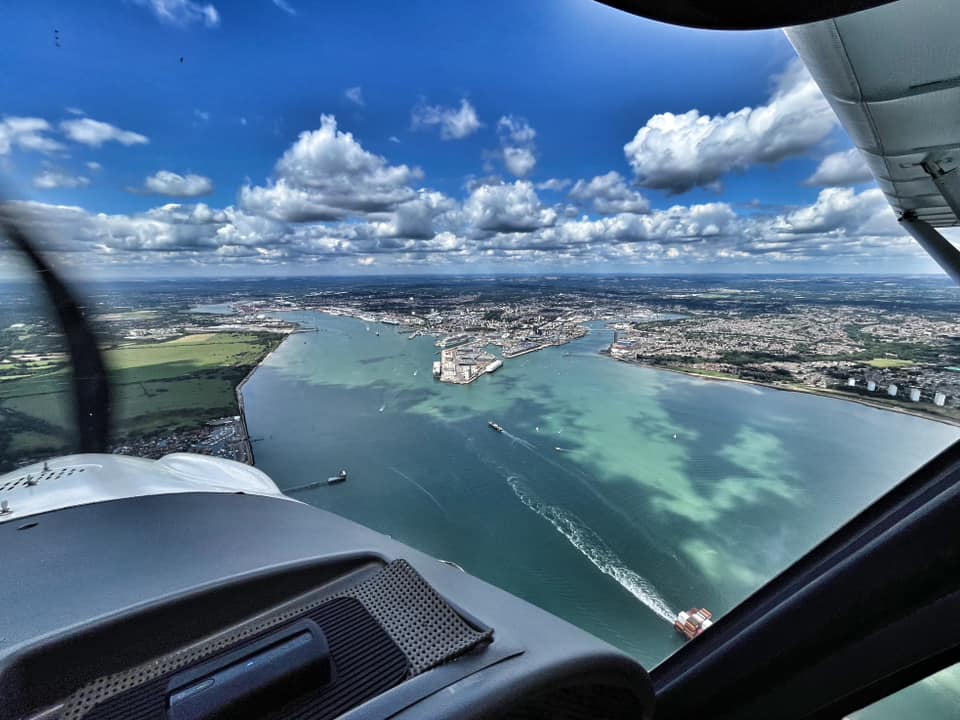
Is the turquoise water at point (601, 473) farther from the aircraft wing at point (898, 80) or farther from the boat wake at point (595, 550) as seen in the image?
the aircraft wing at point (898, 80)

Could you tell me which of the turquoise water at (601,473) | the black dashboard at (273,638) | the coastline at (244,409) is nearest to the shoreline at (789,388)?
the turquoise water at (601,473)

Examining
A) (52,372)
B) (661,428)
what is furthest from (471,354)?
(52,372)

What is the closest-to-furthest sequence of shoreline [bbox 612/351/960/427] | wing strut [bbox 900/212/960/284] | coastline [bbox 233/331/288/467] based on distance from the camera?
wing strut [bbox 900/212/960/284], shoreline [bbox 612/351/960/427], coastline [bbox 233/331/288/467]

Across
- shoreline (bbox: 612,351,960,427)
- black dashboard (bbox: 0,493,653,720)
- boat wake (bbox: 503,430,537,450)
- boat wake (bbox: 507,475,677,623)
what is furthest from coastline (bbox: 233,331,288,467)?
shoreline (bbox: 612,351,960,427)

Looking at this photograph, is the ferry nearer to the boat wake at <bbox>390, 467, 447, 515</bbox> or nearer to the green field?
the boat wake at <bbox>390, 467, 447, 515</bbox>

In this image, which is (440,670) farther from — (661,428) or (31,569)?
(661,428)
